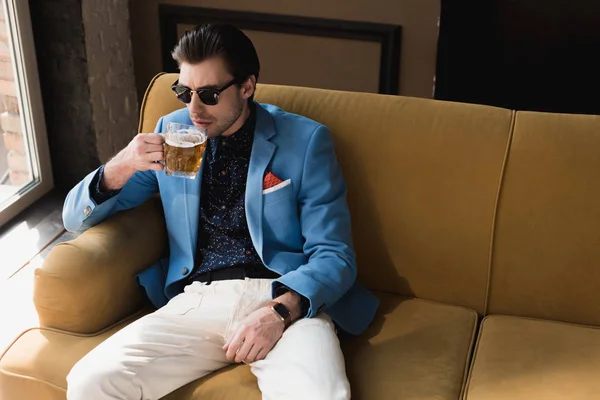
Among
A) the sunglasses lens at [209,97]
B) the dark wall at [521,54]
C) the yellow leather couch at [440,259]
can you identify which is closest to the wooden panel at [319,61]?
the dark wall at [521,54]

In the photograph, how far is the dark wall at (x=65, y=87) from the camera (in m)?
3.14

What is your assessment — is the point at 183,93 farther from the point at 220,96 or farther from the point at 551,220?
the point at 551,220

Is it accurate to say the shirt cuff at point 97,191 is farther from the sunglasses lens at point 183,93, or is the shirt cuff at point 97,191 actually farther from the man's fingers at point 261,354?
the man's fingers at point 261,354

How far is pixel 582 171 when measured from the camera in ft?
6.44

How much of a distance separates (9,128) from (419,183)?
1970 mm

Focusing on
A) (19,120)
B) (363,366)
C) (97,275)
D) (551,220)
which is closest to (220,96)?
(97,275)

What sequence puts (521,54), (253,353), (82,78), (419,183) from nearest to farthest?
(253,353) < (419,183) < (521,54) < (82,78)

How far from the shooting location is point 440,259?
2092 mm

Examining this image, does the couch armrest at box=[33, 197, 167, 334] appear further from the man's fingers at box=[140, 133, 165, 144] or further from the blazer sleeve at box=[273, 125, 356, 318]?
the blazer sleeve at box=[273, 125, 356, 318]

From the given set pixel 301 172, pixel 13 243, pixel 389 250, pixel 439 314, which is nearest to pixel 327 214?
pixel 301 172

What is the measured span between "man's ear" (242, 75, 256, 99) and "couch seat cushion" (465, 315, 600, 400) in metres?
0.86

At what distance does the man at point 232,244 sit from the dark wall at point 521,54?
1.26 metres

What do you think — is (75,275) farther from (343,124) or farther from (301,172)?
(343,124)

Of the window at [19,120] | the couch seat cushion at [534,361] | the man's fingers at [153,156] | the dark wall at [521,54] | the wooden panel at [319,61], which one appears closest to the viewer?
the couch seat cushion at [534,361]
